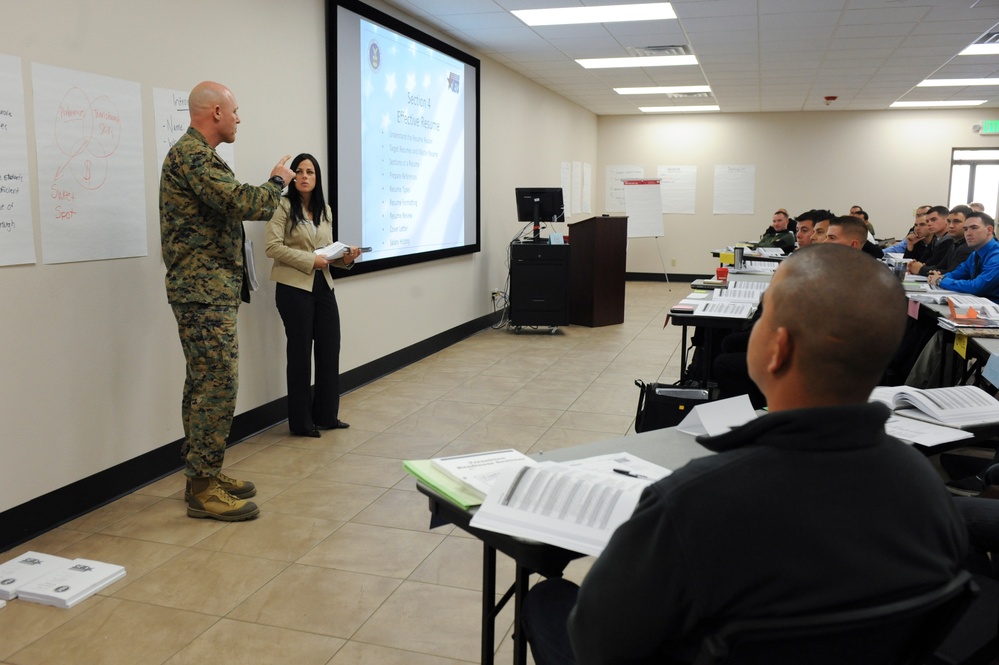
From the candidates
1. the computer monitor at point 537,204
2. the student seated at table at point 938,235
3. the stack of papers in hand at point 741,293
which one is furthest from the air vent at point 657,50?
the stack of papers in hand at point 741,293

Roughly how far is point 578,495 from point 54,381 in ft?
8.56

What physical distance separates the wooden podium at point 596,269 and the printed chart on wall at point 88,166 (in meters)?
5.41

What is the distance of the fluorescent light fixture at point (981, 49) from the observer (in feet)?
24.6

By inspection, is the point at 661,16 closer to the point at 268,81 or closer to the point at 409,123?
the point at 409,123

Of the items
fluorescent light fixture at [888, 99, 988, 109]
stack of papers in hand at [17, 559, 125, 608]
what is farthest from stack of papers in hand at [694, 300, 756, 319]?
fluorescent light fixture at [888, 99, 988, 109]

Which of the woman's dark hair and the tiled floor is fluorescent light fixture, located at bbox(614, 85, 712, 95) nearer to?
the tiled floor

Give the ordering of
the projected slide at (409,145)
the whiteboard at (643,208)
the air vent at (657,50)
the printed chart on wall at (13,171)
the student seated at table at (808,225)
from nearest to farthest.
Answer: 1. the printed chart on wall at (13,171)
2. the projected slide at (409,145)
3. the student seated at table at (808,225)
4. the air vent at (657,50)
5. the whiteboard at (643,208)

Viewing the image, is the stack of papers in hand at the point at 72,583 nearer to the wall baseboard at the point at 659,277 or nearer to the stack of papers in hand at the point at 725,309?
the stack of papers in hand at the point at 725,309

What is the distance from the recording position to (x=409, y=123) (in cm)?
619

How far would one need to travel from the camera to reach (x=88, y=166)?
334cm

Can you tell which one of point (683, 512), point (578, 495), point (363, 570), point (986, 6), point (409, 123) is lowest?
point (363, 570)

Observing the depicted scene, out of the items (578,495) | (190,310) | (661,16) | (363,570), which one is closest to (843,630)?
(578,495)

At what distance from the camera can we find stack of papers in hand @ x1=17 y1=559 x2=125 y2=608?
262 centimetres

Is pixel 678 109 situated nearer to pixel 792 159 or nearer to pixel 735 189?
pixel 735 189
